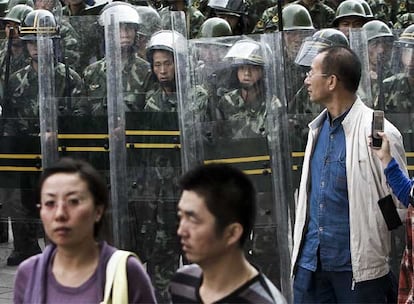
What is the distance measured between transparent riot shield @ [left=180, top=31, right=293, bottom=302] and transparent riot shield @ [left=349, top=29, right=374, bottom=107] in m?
0.60

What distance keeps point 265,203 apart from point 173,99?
1068 mm

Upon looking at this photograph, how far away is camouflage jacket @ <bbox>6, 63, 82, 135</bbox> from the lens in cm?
893

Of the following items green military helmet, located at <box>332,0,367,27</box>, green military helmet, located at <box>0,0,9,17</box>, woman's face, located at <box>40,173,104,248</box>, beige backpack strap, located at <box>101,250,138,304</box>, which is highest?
green military helmet, located at <box>0,0,9,17</box>

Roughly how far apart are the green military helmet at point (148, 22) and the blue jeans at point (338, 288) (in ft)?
11.0

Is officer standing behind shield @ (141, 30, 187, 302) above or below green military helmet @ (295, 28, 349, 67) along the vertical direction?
below

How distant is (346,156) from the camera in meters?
5.73

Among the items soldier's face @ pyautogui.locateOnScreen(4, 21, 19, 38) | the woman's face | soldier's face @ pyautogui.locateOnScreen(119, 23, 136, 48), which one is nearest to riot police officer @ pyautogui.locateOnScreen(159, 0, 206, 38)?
soldier's face @ pyautogui.locateOnScreen(4, 21, 19, 38)

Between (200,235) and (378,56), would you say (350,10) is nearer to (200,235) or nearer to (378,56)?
(378,56)

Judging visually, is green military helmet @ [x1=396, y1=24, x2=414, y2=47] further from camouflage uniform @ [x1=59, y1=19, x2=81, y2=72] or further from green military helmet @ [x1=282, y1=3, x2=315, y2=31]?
green military helmet @ [x1=282, y1=3, x2=315, y2=31]

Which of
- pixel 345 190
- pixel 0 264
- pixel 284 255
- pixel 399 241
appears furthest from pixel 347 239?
pixel 0 264

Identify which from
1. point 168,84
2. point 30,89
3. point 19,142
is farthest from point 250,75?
point 19,142

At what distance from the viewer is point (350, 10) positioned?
1238 cm

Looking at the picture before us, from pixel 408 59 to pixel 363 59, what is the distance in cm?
32

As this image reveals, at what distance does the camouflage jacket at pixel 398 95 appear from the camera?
798 cm
